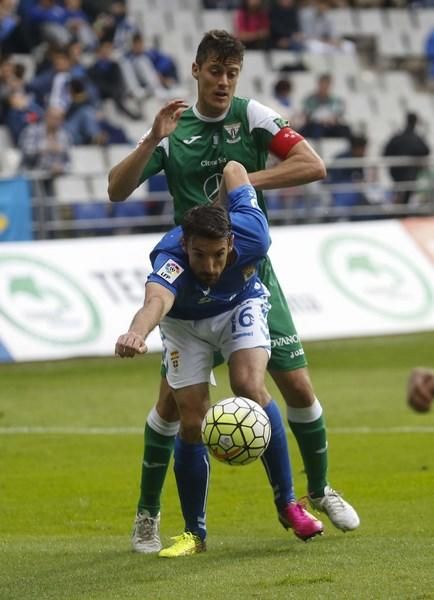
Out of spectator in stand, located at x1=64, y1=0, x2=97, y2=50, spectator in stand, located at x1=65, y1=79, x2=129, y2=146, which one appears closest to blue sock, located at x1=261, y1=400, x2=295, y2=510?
spectator in stand, located at x1=65, y1=79, x2=129, y2=146

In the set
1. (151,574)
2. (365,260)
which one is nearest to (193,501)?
(151,574)

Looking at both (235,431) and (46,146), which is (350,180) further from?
(235,431)

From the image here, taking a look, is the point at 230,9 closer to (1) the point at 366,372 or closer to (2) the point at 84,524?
(1) the point at 366,372

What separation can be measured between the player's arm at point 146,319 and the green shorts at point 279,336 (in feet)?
2.32

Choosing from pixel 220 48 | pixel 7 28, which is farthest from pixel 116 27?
pixel 220 48

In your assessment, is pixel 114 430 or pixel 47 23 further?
pixel 47 23

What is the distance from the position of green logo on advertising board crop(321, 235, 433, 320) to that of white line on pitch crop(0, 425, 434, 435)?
486 centimetres

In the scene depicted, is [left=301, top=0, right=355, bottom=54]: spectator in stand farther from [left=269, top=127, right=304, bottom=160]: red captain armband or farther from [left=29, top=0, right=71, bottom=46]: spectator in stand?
[left=269, top=127, right=304, bottom=160]: red captain armband

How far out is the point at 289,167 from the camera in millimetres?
7980

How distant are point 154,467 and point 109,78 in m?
16.1

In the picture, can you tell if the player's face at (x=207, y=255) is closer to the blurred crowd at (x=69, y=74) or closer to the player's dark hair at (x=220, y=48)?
the player's dark hair at (x=220, y=48)

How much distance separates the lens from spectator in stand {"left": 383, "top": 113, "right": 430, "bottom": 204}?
22594mm

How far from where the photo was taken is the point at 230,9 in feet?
91.1

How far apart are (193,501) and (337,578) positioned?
1294 millimetres
